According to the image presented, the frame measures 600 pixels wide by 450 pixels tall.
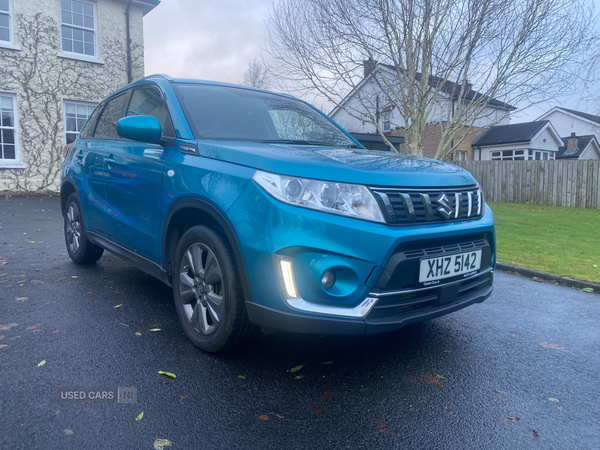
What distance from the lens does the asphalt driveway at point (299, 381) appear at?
2.19 meters

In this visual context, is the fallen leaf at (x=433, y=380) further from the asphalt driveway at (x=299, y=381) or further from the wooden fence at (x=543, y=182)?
the wooden fence at (x=543, y=182)

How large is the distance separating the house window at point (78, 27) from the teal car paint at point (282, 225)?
47.1 ft

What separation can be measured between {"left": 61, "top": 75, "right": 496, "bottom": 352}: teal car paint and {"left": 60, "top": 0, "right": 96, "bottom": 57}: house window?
14357 millimetres

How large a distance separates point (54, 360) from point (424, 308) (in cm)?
230

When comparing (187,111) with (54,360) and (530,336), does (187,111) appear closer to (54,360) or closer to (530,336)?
(54,360)

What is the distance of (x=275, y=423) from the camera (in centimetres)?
227

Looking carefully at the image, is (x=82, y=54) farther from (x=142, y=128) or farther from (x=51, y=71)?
(x=142, y=128)

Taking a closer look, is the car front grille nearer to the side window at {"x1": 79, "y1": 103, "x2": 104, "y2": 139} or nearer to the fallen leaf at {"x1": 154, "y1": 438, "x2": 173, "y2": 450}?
the fallen leaf at {"x1": 154, "y1": 438, "x2": 173, "y2": 450}

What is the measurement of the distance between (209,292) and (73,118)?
15.3 m

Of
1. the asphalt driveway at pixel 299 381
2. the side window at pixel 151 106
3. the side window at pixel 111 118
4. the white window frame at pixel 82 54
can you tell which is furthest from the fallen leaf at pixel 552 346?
the white window frame at pixel 82 54

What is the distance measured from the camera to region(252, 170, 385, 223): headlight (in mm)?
2471

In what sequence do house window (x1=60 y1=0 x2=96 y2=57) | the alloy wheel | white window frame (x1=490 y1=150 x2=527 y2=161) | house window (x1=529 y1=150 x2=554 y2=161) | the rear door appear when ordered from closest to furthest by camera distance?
the alloy wheel → the rear door → house window (x1=60 y1=0 x2=96 y2=57) → white window frame (x1=490 y1=150 x2=527 y2=161) → house window (x1=529 y1=150 x2=554 y2=161)

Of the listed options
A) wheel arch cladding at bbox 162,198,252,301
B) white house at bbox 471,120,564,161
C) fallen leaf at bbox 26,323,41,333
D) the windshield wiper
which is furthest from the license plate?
white house at bbox 471,120,564,161

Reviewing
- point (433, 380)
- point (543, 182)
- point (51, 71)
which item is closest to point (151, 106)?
point (433, 380)
